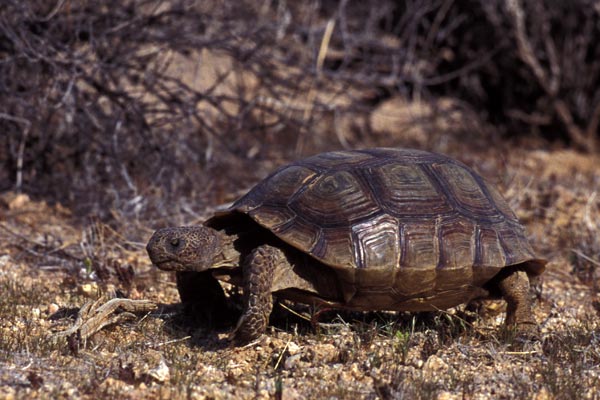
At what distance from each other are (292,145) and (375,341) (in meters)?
5.31

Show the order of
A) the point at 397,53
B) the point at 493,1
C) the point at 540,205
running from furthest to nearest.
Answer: the point at 493,1, the point at 397,53, the point at 540,205

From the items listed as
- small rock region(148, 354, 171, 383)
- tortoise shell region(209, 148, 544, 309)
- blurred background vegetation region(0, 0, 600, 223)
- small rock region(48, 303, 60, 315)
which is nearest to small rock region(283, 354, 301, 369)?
tortoise shell region(209, 148, 544, 309)

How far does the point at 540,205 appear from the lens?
23.7 feet

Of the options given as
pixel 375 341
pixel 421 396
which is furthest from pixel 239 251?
pixel 421 396

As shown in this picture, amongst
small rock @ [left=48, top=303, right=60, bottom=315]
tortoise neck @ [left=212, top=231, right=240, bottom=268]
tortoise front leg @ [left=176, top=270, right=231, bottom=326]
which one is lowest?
small rock @ [left=48, top=303, right=60, bottom=315]

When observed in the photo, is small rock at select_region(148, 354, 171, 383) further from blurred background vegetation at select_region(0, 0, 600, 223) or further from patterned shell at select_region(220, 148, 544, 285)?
blurred background vegetation at select_region(0, 0, 600, 223)

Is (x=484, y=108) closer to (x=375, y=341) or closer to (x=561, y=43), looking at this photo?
(x=561, y=43)

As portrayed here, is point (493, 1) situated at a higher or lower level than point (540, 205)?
higher

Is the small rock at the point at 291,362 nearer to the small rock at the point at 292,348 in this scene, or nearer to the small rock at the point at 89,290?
the small rock at the point at 292,348

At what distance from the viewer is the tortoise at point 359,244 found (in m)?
3.89

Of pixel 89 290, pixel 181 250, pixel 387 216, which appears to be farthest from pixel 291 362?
pixel 89 290

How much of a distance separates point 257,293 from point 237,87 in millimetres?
4696

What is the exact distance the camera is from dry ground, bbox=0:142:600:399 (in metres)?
3.45

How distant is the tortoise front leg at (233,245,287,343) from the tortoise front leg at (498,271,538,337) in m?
1.26
